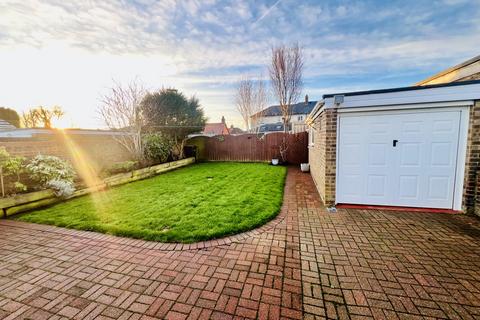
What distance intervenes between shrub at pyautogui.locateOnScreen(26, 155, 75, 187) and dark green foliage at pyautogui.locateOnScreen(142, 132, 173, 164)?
12.0 ft

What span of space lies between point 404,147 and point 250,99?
18.6 m

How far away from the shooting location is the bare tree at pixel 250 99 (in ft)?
68.5

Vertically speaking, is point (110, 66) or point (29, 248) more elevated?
point (110, 66)

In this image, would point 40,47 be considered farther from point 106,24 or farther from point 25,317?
point 25,317

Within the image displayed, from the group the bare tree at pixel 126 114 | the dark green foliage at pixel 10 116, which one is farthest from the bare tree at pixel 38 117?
the bare tree at pixel 126 114

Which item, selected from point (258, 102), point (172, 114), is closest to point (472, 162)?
point (172, 114)

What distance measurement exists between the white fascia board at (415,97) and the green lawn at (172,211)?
2818 millimetres

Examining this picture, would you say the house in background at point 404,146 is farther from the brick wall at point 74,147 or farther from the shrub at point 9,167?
the brick wall at point 74,147

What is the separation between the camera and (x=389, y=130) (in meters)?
4.24

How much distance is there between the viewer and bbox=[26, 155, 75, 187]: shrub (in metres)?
5.08

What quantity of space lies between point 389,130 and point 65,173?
27.6 ft

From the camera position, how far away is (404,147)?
13.8 ft

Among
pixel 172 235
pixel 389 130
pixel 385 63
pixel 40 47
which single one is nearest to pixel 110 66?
pixel 40 47

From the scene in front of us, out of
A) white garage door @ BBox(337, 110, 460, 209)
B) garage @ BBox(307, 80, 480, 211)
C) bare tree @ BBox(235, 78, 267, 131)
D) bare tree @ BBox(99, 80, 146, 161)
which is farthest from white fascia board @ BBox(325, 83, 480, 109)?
bare tree @ BBox(235, 78, 267, 131)
